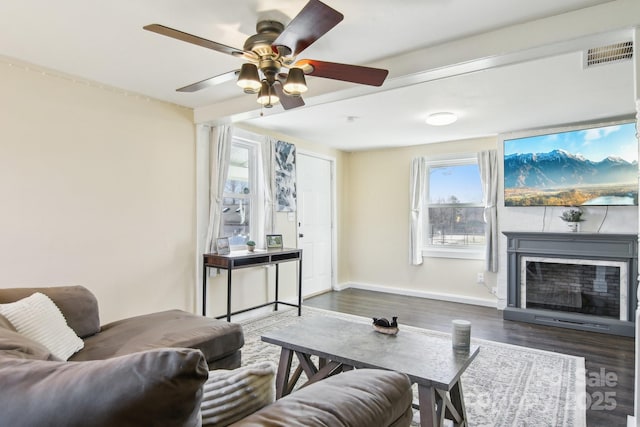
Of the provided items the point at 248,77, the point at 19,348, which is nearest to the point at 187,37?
the point at 248,77

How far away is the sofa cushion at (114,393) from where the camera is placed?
2.18 feet

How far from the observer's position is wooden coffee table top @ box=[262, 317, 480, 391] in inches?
68.9

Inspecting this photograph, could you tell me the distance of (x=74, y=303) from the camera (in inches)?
87.8

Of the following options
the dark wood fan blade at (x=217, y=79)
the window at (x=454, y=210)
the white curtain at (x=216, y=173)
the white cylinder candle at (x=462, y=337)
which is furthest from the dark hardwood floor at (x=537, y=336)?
the dark wood fan blade at (x=217, y=79)

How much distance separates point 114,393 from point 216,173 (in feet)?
11.3

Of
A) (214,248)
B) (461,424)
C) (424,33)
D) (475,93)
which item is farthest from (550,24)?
(214,248)

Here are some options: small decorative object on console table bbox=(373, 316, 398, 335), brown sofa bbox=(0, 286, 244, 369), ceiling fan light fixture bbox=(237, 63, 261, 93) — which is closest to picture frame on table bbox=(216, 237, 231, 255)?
brown sofa bbox=(0, 286, 244, 369)

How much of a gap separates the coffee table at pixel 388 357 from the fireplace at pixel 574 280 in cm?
270

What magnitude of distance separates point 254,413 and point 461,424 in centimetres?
158

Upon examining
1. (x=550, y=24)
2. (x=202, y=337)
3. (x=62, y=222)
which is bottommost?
(x=202, y=337)

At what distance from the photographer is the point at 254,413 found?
94 centimetres

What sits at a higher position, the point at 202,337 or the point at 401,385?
the point at 401,385

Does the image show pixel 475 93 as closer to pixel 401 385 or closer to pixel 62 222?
pixel 401 385

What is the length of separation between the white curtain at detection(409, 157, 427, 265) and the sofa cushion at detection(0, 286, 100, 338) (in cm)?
429
